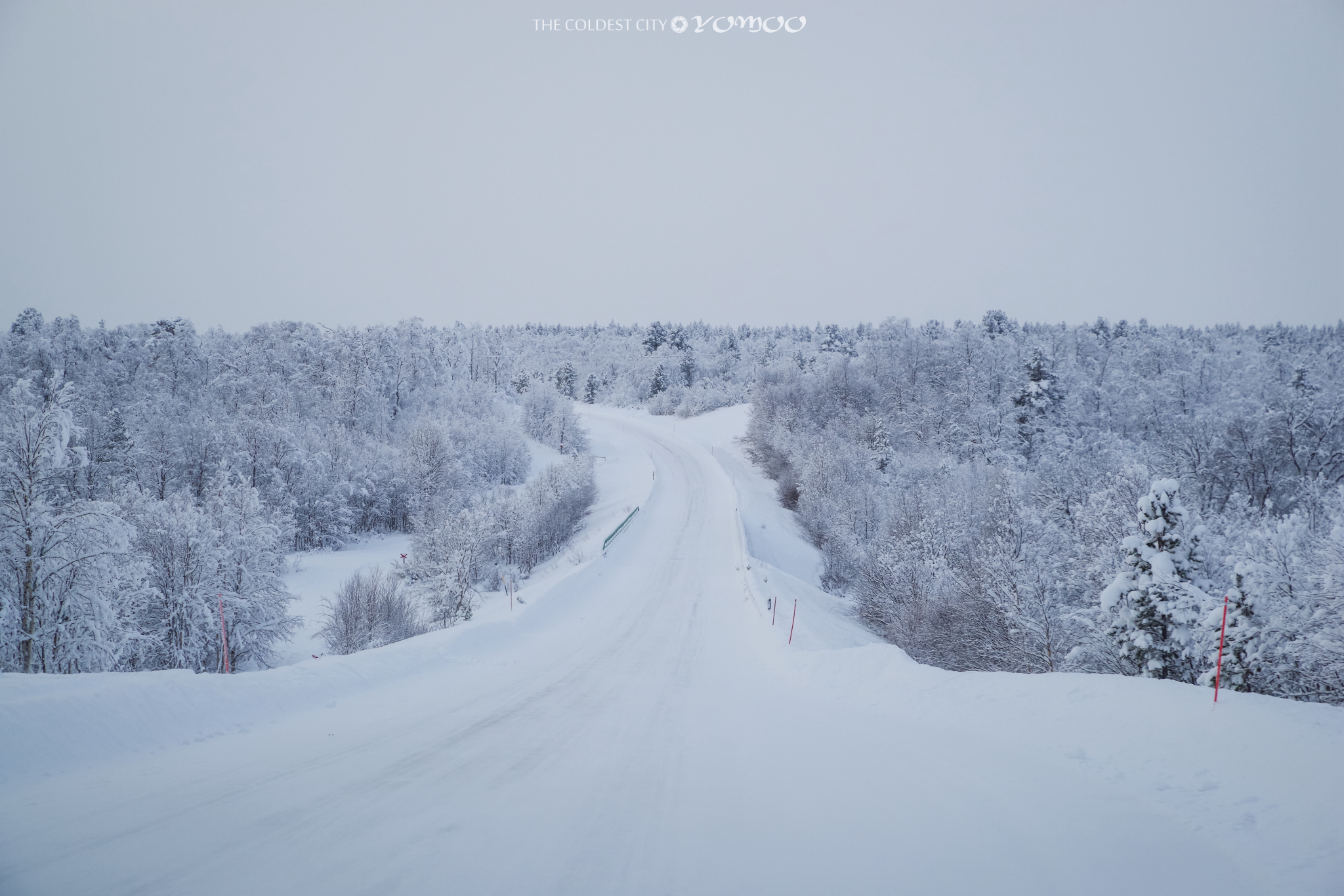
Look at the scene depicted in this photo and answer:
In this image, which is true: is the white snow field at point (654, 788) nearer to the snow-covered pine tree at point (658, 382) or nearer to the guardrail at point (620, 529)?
the guardrail at point (620, 529)

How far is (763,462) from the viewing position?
57062mm

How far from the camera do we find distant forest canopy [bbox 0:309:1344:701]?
40.4ft

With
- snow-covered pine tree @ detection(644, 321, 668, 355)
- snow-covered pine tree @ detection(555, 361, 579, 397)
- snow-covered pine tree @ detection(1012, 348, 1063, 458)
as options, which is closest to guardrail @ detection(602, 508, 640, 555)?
snow-covered pine tree @ detection(1012, 348, 1063, 458)

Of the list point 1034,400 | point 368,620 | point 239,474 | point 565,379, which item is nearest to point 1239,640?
point 368,620

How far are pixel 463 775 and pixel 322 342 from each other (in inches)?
2362

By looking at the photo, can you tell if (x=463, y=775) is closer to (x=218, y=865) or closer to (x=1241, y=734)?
(x=218, y=865)

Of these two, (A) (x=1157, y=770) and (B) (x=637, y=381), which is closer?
(A) (x=1157, y=770)

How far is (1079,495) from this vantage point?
1046 inches

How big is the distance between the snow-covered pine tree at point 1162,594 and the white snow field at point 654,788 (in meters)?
3.51

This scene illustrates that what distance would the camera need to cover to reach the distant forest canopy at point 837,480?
12.3 m

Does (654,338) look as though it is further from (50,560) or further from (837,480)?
(50,560)

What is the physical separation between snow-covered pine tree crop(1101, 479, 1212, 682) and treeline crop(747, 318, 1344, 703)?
1.5 inches

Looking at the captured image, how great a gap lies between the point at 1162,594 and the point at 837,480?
31.1 meters

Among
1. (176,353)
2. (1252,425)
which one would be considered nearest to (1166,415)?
(1252,425)
